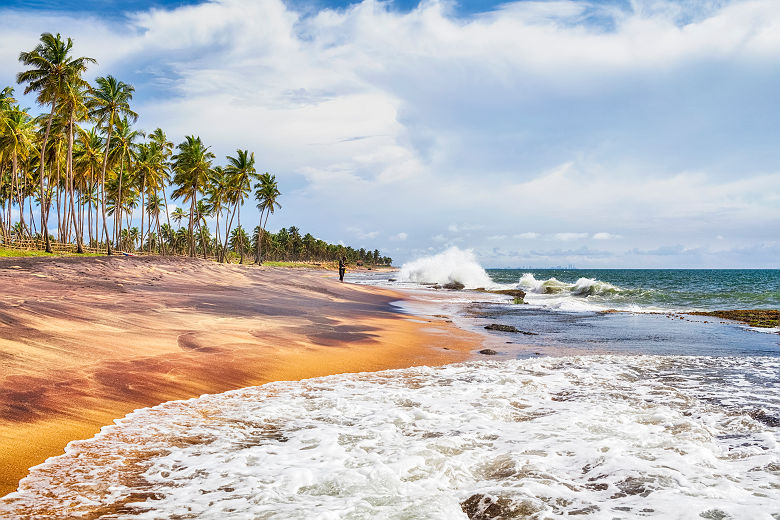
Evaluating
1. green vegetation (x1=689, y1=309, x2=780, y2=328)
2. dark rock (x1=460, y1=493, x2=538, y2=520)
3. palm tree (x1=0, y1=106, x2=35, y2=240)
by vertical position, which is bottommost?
green vegetation (x1=689, y1=309, x2=780, y2=328)

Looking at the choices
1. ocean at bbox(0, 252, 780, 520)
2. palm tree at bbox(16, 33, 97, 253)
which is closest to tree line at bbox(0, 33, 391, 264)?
palm tree at bbox(16, 33, 97, 253)

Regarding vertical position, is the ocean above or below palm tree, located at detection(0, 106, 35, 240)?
below

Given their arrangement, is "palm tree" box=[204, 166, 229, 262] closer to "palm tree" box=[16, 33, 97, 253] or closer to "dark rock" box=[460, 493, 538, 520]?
"palm tree" box=[16, 33, 97, 253]

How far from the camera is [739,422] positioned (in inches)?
275

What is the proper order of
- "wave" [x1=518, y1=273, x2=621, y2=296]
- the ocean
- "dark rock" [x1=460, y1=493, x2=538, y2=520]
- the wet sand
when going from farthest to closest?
"wave" [x1=518, y1=273, x2=621, y2=296], the wet sand, the ocean, "dark rock" [x1=460, y1=493, x2=538, y2=520]

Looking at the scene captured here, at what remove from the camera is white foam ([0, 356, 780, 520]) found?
171 inches

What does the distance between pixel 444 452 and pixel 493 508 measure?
4.65ft

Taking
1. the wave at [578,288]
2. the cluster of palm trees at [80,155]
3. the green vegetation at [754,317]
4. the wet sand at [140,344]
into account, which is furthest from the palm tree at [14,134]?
the green vegetation at [754,317]

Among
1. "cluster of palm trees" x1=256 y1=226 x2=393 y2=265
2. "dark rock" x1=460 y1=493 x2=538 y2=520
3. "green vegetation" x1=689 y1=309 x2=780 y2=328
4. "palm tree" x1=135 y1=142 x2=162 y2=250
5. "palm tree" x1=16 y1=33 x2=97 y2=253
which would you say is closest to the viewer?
"dark rock" x1=460 y1=493 x2=538 y2=520

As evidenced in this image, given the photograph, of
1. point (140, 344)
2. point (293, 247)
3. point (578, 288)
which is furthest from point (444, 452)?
point (293, 247)

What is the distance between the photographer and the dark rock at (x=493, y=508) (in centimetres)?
422

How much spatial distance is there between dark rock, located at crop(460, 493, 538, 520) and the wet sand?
4554 millimetres

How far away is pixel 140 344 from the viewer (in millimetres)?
10297

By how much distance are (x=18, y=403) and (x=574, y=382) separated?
9940mm
